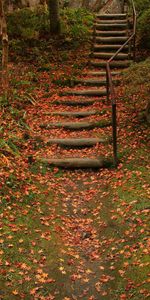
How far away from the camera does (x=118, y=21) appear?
17.3 metres

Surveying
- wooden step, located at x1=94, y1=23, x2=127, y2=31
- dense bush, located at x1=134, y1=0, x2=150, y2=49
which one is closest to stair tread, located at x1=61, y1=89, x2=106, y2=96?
dense bush, located at x1=134, y1=0, x2=150, y2=49

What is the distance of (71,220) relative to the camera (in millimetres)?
7652

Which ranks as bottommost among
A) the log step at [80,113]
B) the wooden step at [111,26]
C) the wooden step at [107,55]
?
the log step at [80,113]

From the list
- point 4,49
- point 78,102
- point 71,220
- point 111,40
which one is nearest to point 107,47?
point 111,40

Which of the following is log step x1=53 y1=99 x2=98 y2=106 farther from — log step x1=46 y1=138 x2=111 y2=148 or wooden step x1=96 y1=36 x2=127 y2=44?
wooden step x1=96 y1=36 x2=127 y2=44

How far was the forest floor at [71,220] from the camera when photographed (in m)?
5.88

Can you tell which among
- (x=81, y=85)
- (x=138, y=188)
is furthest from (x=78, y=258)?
(x=81, y=85)

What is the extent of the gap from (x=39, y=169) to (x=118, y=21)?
34.4 feet

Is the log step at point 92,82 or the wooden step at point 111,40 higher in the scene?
the wooden step at point 111,40

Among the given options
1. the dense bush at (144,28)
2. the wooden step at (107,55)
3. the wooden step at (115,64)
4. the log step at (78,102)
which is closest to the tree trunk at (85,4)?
the dense bush at (144,28)

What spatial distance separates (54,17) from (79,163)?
848 cm

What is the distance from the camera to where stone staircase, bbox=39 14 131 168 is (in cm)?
973

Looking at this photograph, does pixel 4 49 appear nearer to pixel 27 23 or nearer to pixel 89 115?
pixel 89 115

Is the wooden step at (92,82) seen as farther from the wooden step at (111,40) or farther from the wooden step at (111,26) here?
the wooden step at (111,26)
